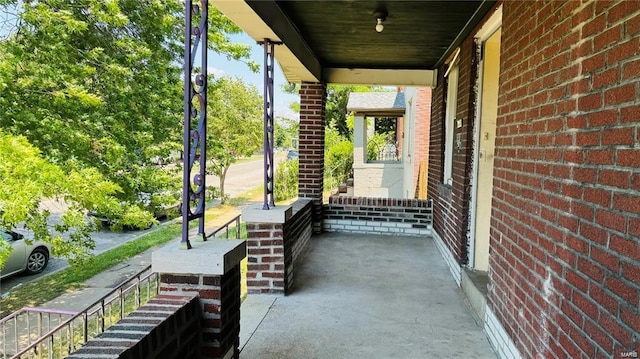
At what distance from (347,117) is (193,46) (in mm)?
21108

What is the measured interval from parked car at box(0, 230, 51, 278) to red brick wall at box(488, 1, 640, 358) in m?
8.80

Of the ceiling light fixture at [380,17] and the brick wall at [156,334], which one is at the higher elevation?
the ceiling light fixture at [380,17]

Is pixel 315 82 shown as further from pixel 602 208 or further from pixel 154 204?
pixel 602 208

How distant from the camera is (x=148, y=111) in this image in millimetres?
8391

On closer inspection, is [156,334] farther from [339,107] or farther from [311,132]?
[339,107]

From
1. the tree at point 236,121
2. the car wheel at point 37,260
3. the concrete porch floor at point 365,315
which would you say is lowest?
the car wheel at point 37,260

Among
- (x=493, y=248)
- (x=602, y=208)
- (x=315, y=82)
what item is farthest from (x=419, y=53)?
(x=602, y=208)

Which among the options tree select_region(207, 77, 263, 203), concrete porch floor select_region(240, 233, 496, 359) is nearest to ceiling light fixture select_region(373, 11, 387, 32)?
concrete porch floor select_region(240, 233, 496, 359)

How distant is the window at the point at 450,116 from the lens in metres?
5.29

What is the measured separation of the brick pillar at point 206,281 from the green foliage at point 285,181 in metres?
14.2

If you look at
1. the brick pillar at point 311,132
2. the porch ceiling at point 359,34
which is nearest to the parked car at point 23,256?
the brick pillar at point 311,132

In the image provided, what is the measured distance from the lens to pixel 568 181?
1.87 metres

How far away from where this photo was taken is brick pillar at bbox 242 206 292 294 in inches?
156

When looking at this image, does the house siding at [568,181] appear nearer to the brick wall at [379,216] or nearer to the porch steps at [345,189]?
the brick wall at [379,216]
